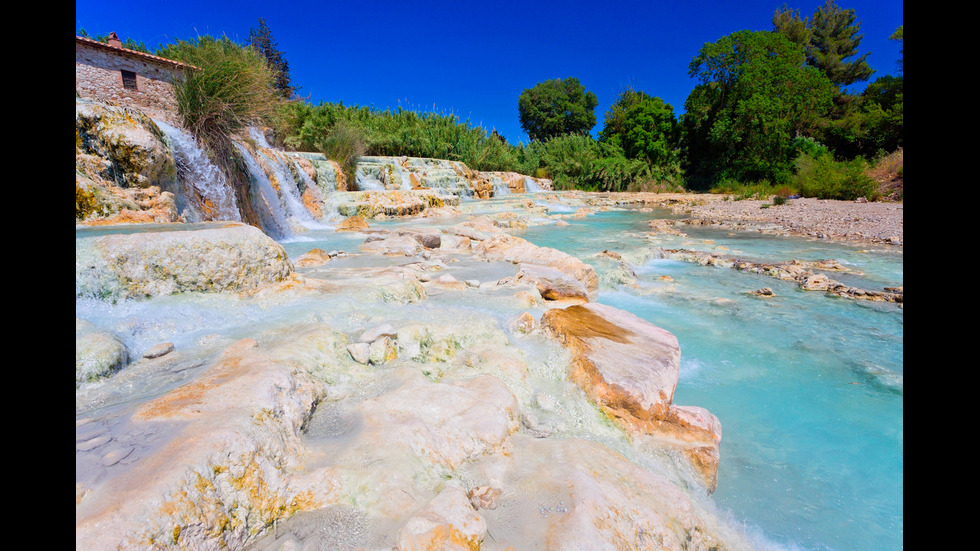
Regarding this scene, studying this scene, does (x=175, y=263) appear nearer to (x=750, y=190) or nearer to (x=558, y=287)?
(x=558, y=287)

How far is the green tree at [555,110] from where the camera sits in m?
41.2

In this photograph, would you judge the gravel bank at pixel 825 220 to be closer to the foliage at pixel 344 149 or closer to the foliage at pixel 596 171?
the foliage at pixel 344 149

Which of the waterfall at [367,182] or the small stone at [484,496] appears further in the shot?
the waterfall at [367,182]

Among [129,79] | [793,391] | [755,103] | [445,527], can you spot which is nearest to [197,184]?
[129,79]

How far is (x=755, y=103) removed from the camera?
2312 cm

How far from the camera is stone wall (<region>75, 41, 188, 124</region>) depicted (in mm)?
9008

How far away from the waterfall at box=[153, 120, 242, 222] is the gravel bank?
11547mm

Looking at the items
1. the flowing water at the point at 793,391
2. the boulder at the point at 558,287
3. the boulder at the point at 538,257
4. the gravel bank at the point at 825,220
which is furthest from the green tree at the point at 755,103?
the boulder at the point at 558,287

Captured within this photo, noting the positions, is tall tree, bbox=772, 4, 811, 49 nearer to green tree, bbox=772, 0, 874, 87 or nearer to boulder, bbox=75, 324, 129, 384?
green tree, bbox=772, 0, 874, 87

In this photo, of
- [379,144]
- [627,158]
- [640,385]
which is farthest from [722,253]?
[627,158]

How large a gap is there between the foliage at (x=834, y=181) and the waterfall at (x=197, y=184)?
63.4 feet

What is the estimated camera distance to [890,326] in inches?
160
